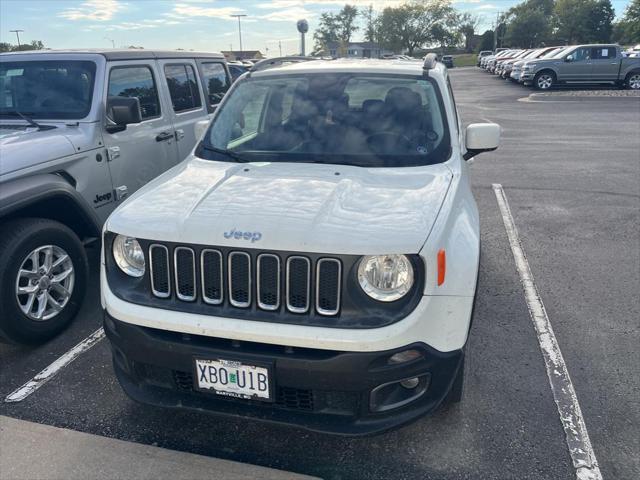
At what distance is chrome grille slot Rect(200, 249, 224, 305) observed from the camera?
2582 mm

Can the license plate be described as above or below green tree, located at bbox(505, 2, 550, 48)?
below

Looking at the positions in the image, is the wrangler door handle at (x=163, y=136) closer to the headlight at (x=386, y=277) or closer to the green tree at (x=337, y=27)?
the headlight at (x=386, y=277)

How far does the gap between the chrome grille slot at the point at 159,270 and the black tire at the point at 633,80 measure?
85.1ft

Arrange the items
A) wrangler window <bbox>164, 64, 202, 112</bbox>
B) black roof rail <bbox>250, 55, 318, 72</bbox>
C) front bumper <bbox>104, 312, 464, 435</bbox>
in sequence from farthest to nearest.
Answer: wrangler window <bbox>164, 64, 202, 112</bbox> < black roof rail <bbox>250, 55, 318, 72</bbox> < front bumper <bbox>104, 312, 464, 435</bbox>

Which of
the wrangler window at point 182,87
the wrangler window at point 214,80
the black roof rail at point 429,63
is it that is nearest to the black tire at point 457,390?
the black roof rail at point 429,63

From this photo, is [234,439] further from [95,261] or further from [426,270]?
[95,261]

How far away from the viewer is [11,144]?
12.8 feet

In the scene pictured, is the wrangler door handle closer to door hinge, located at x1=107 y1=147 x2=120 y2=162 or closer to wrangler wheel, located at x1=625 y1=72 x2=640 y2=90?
door hinge, located at x1=107 y1=147 x2=120 y2=162

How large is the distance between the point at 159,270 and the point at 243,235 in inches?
19.2

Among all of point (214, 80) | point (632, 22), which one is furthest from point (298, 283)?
point (632, 22)

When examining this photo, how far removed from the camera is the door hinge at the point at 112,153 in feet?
15.3

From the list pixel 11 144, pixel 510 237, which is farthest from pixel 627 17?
pixel 11 144

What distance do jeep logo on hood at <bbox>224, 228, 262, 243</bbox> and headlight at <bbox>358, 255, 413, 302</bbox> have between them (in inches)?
19.5

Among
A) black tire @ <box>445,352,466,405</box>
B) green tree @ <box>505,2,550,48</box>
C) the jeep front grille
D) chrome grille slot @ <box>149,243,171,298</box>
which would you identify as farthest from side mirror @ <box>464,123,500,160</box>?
green tree @ <box>505,2,550,48</box>
